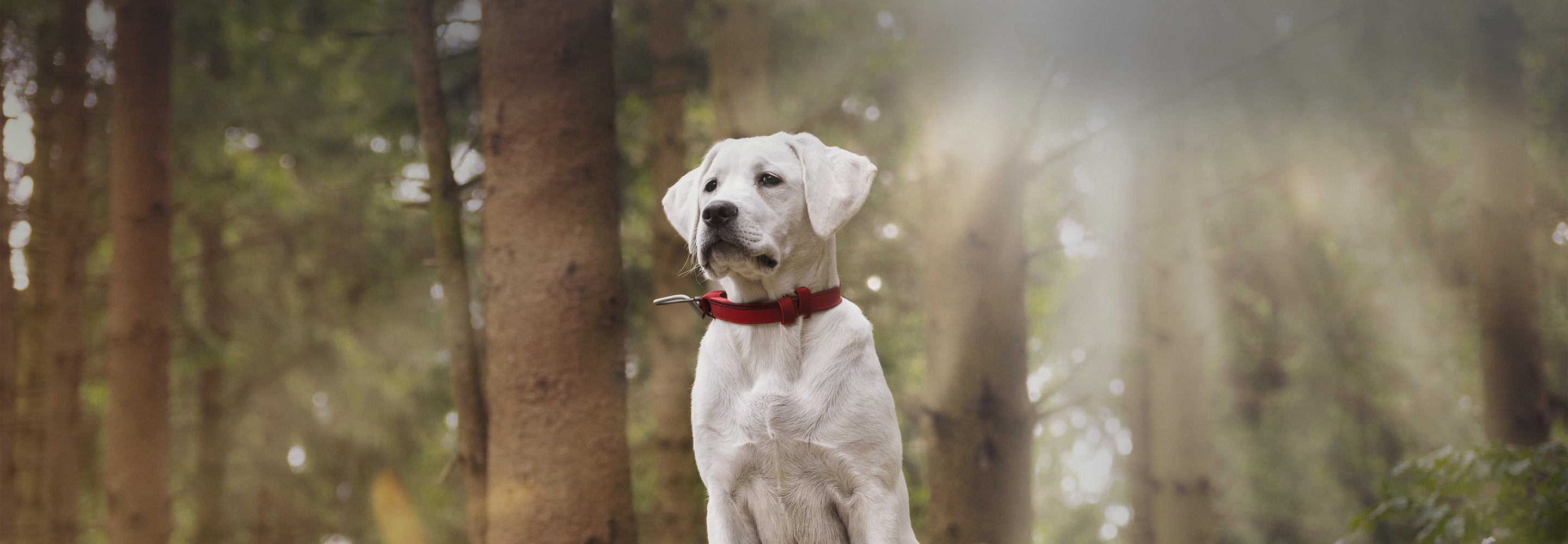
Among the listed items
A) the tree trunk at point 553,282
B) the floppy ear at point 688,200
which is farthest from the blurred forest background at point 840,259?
the floppy ear at point 688,200

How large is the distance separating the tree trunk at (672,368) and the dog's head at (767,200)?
3.05 meters

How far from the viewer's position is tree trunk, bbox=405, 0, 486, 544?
4305mm

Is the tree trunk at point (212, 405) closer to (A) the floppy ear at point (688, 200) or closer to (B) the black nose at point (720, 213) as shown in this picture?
(A) the floppy ear at point (688, 200)

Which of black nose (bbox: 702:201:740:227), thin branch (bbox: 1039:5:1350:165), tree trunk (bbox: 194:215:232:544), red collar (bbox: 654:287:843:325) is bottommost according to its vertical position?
tree trunk (bbox: 194:215:232:544)

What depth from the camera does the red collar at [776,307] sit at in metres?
2.36

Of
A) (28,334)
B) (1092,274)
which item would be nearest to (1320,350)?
(1092,274)

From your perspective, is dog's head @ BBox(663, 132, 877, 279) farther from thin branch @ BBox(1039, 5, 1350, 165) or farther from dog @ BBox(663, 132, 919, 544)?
thin branch @ BBox(1039, 5, 1350, 165)

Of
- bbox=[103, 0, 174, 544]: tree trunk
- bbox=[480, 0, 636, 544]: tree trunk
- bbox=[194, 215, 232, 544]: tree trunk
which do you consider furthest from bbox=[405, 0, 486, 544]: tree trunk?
bbox=[194, 215, 232, 544]: tree trunk

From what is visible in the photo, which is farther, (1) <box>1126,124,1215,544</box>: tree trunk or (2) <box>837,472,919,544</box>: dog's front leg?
(1) <box>1126,124,1215,544</box>: tree trunk

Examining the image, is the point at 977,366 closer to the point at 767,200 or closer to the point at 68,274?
the point at 767,200

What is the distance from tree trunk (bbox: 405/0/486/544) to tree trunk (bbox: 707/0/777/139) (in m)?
1.44

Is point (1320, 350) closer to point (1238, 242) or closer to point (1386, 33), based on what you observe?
point (1238, 242)

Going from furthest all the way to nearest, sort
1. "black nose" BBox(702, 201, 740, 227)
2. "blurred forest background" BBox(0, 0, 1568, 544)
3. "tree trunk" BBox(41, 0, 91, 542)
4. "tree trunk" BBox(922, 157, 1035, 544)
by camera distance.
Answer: "tree trunk" BBox(41, 0, 91, 542) < "tree trunk" BBox(922, 157, 1035, 544) < "blurred forest background" BBox(0, 0, 1568, 544) < "black nose" BBox(702, 201, 740, 227)

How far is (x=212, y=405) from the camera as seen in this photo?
9805 millimetres
